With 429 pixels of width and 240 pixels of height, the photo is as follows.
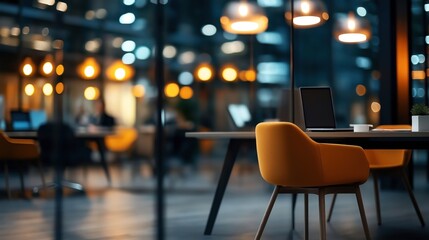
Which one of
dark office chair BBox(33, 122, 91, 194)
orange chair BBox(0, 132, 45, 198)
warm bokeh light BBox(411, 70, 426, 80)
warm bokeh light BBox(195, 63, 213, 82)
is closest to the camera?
orange chair BBox(0, 132, 45, 198)

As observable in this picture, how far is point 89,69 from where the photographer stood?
13.6 m

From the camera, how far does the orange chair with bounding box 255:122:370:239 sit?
11.1 feet

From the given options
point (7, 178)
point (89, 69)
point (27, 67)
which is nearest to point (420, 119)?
point (7, 178)

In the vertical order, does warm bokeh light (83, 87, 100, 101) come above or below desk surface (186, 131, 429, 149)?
above

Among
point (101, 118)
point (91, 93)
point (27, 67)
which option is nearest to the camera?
point (101, 118)

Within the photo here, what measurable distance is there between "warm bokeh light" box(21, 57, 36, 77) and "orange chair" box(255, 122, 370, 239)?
8.17 metres

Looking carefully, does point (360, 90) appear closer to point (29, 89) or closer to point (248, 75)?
point (248, 75)

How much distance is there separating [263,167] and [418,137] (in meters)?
0.90

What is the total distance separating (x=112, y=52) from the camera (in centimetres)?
1470

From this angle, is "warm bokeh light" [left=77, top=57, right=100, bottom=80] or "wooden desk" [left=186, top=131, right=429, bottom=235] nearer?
"wooden desk" [left=186, top=131, right=429, bottom=235]

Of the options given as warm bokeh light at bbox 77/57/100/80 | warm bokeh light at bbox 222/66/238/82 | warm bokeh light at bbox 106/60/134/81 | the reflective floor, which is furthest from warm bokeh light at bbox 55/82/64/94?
warm bokeh light at bbox 222/66/238/82

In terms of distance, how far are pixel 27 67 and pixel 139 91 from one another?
459 centimetres

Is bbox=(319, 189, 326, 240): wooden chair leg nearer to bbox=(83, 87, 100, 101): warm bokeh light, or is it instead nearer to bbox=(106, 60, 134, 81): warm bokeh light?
bbox=(83, 87, 100, 101): warm bokeh light

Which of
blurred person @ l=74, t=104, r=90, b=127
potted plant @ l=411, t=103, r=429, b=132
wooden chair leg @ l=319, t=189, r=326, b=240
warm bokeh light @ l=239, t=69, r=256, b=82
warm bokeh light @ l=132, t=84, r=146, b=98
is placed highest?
warm bokeh light @ l=239, t=69, r=256, b=82
